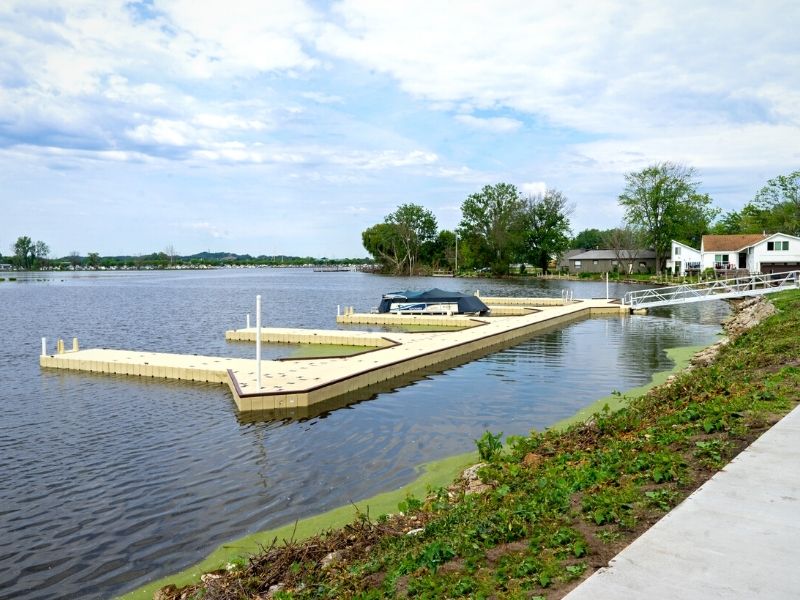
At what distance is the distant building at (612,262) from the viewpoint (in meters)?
107

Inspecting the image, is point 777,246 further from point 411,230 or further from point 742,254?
point 411,230

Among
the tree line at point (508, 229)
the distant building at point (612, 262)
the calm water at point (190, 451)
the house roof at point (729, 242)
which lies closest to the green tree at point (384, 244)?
the tree line at point (508, 229)

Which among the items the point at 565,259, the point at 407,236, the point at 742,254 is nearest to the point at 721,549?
the point at 742,254

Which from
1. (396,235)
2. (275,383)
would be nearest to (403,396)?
(275,383)

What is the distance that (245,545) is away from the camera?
8.53 metres

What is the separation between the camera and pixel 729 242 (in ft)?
245

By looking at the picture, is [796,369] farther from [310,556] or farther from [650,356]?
[650,356]

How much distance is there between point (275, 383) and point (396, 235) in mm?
133611

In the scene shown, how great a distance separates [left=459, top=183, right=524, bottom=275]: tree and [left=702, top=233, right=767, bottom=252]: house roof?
40979 millimetres

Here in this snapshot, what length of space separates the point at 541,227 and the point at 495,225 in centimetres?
867

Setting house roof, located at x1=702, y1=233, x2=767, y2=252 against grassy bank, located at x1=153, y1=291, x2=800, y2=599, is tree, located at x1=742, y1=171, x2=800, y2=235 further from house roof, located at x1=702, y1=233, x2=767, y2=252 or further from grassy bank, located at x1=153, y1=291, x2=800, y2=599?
grassy bank, located at x1=153, y1=291, x2=800, y2=599

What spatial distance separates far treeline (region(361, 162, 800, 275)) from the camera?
9250 centimetres

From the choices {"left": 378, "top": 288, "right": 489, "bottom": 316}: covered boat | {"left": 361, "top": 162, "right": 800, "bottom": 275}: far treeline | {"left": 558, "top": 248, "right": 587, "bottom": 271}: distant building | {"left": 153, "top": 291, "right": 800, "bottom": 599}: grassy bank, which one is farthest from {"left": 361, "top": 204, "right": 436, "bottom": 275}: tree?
{"left": 153, "top": 291, "right": 800, "bottom": 599}: grassy bank

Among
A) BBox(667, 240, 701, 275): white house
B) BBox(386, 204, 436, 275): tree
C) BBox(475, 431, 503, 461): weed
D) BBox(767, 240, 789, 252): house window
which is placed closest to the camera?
BBox(475, 431, 503, 461): weed
